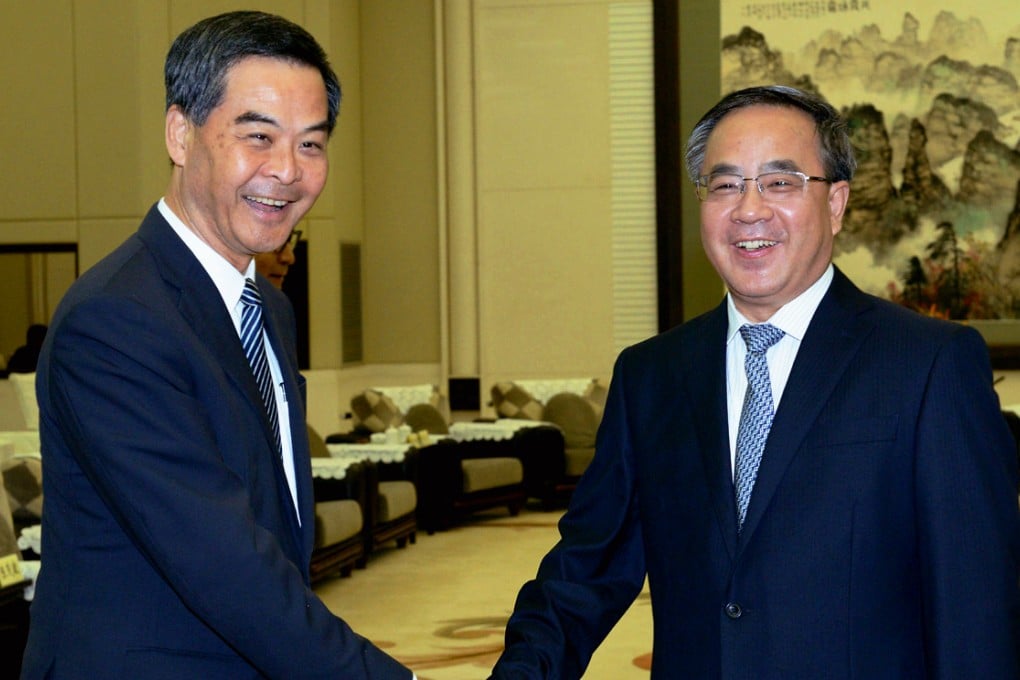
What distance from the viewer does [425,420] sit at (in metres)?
12.3

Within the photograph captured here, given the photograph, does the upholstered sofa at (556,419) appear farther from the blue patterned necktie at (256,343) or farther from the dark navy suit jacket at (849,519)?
the blue patterned necktie at (256,343)

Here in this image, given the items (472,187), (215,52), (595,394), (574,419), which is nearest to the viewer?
(215,52)

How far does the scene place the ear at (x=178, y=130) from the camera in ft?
6.86

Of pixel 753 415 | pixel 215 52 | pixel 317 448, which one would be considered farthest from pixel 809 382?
pixel 317 448

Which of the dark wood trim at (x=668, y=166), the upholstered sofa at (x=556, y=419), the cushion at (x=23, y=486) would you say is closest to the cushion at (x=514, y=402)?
the upholstered sofa at (x=556, y=419)

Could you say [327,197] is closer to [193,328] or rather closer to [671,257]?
[671,257]

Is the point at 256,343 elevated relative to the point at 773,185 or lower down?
lower down

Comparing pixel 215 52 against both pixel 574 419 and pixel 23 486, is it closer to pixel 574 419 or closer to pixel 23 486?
pixel 23 486

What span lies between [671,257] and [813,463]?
12.4 meters

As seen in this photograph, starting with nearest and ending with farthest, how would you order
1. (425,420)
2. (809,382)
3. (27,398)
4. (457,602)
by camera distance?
(809,382), (457,602), (27,398), (425,420)

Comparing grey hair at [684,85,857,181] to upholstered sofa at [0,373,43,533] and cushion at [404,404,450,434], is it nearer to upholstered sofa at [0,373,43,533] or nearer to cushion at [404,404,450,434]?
upholstered sofa at [0,373,43,533]

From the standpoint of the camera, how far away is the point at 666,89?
568 inches

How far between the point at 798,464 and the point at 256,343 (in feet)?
2.87

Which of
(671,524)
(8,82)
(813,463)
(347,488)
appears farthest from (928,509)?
(8,82)
